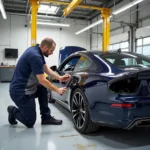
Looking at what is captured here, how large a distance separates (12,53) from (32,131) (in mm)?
11344

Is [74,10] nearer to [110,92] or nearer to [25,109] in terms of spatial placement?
[25,109]

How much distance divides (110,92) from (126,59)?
935 millimetres

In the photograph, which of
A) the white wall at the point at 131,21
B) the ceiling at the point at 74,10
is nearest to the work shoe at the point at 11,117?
the white wall at the point at 131,21

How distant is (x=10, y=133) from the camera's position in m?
2.63

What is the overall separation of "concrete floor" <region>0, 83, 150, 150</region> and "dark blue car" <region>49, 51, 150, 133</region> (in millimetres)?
186

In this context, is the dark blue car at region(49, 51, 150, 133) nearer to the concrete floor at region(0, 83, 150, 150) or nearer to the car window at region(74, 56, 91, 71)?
the car window at region(74, 56, 91, 71)

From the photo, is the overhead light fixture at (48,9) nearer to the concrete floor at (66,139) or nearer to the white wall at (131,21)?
the white wall at (131,21)

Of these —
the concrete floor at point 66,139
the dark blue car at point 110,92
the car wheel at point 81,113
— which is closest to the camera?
the dark blue car at point 110,92

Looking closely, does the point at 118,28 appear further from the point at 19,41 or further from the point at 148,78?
the point at 148,78

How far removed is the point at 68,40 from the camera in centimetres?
1489

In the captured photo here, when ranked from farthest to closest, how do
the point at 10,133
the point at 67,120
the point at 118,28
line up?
the point at 118,28, the point at 67,120, the point at 10,133

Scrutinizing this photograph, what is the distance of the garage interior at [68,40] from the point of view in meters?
2.31

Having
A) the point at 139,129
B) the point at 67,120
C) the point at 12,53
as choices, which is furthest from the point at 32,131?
the point at 12,53

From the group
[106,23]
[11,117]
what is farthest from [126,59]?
[106,23]
